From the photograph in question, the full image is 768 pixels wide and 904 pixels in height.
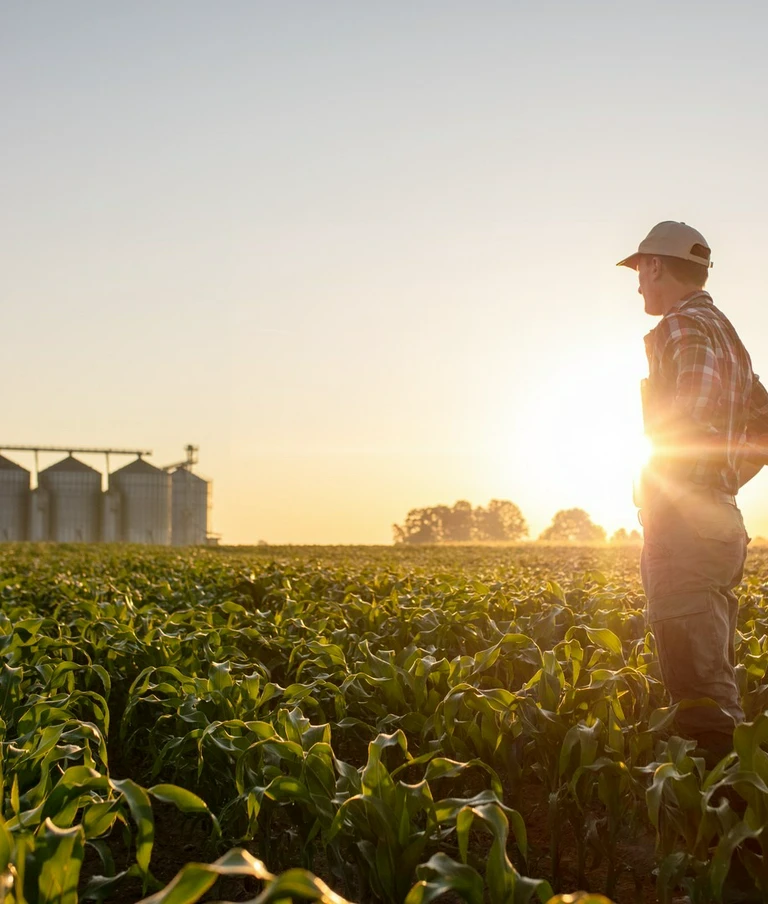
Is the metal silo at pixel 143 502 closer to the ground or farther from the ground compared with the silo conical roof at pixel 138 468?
closer to the ground

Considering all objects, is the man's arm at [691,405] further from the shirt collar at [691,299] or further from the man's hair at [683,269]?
the man's hair at [683,269]

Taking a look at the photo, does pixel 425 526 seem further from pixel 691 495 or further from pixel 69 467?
pixel 691 495

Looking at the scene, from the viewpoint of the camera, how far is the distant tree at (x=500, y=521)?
341 ft

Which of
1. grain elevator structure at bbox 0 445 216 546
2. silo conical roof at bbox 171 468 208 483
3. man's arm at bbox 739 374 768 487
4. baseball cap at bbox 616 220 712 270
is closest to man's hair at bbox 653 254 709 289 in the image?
baseball cap at bbox 616 220 712 270

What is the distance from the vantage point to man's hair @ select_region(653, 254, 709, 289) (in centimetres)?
426

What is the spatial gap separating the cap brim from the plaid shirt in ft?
1.03

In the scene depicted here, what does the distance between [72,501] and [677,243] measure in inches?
2002

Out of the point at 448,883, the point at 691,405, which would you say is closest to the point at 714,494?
the point at 691,405

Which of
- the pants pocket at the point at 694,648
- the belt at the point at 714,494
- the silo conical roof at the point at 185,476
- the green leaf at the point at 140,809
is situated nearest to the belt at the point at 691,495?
the belt at the point at 714,494

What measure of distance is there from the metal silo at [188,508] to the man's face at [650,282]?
52.0m

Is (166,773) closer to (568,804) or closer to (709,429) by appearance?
(568,804)

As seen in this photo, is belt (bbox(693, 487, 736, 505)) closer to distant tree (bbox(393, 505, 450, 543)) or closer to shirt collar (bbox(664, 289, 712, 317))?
shirt collar (bbox(664, 289, 712, 317))

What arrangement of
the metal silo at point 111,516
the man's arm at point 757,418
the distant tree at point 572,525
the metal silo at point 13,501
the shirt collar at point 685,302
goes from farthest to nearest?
the distant tree at point 572,525, the metal silo at point 111,516, the metal silo at point 13,501, the man's arm at point 757,418, the shirt collar at point 685,302

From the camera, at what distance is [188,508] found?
55469mm
